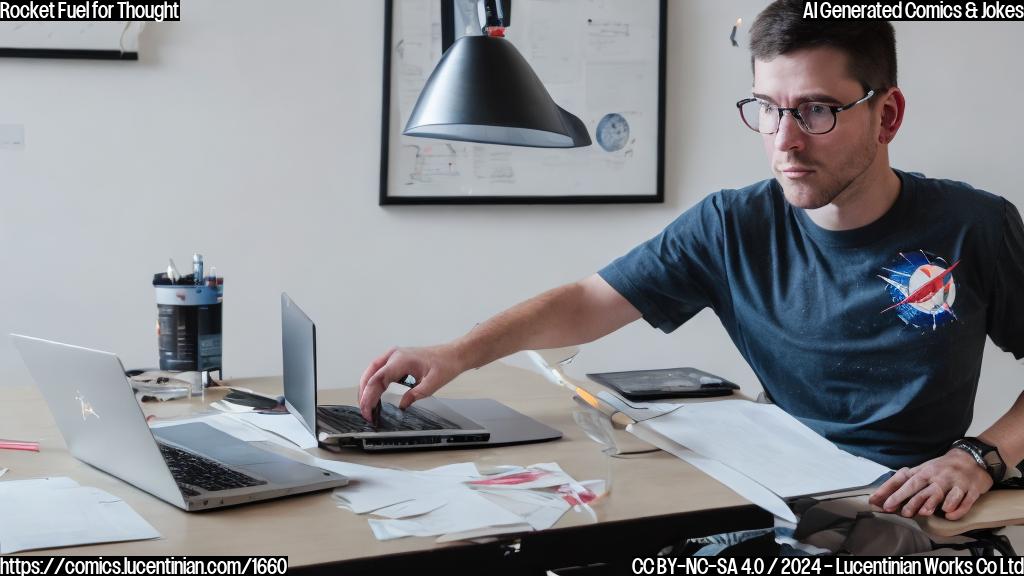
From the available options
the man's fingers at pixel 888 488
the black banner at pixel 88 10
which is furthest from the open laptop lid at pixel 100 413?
the black banner at pixel 88 10

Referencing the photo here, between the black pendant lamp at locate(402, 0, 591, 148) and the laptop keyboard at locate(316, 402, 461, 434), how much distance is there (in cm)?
49

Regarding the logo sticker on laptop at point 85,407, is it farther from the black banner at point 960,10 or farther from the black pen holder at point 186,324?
the black banner at point 960,10

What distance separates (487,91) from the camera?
5.38 feet

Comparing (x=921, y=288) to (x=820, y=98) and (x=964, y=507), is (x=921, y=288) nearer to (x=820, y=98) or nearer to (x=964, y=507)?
(x=820, y=98)

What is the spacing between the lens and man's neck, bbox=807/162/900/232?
1.54 metres

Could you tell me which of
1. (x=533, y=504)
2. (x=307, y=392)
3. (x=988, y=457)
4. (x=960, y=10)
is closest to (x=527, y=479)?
(x=533, y=504)

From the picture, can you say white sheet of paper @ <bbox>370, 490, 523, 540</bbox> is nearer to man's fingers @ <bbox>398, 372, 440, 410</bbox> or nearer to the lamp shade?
man's fingers @ <bbox>398, 372, 440, 410</bbox>

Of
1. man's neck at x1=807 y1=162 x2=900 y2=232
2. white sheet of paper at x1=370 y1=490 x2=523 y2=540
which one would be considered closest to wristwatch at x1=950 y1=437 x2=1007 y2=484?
man's neck at x1=807 y1=162 x2=900 y2=232

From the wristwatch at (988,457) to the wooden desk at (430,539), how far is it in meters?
0.34

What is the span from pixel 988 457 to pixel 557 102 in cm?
191

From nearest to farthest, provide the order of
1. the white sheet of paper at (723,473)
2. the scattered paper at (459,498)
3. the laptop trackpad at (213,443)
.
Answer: the scattered paper at (459,498), the white sheet of paper at (723,473), the laptop trackpad at (213,443)

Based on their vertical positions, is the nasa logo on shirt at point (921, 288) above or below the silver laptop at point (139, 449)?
above

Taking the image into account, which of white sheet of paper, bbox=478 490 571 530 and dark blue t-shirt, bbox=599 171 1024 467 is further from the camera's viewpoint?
dark blue t-shirt, bbox=599 171 1024 467

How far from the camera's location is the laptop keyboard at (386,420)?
4.56 feet
